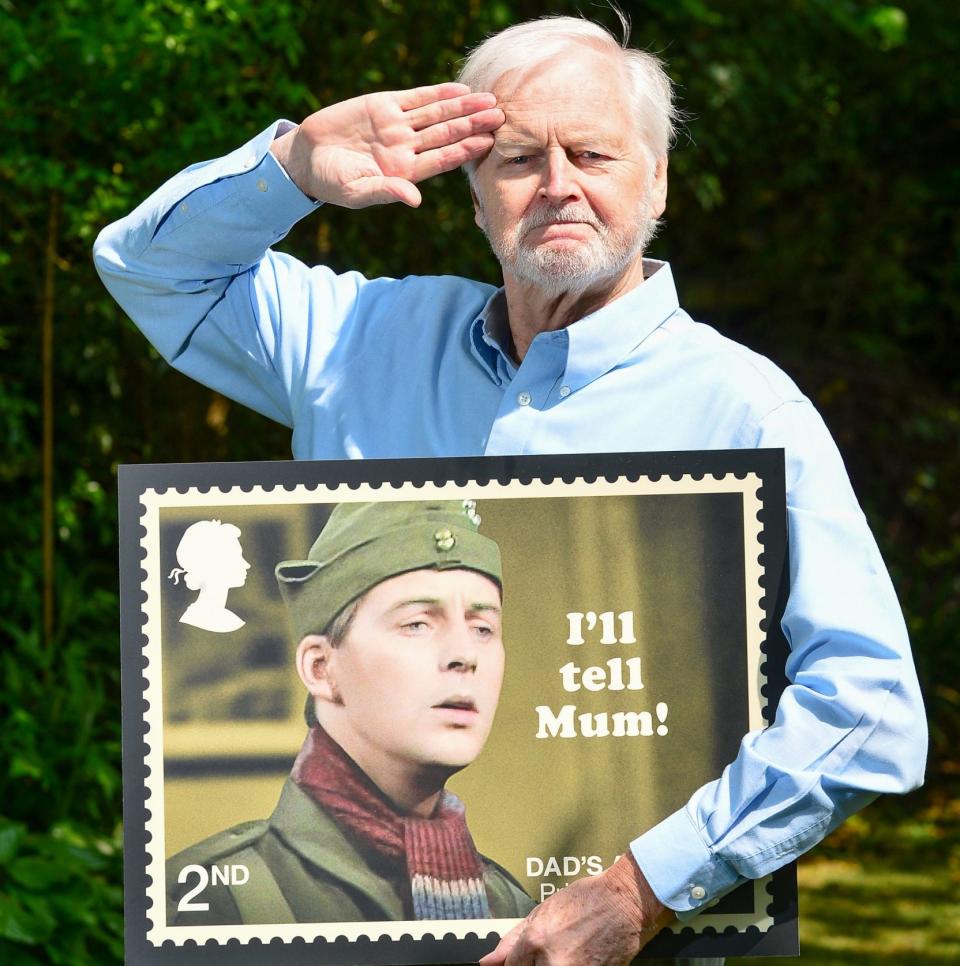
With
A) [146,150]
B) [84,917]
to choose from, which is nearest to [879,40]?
[146,150]

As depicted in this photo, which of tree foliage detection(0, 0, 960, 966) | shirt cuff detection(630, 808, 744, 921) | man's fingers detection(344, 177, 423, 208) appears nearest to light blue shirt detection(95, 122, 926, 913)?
shirt cuff detection(630, 808, 744, 921)

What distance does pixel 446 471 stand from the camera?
5.88ft

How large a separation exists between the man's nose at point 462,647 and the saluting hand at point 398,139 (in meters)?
0.54

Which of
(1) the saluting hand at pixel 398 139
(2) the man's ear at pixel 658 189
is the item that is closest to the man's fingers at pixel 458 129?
(1) the saluting hand at pixel 398 139

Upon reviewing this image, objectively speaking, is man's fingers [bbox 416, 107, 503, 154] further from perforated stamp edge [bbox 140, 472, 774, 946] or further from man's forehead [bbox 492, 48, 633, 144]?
perforated stamp edge [bbox 140, 472, 774, 946]

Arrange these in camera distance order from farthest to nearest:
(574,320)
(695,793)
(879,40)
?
(879,40) → (574,320) → (695,793)

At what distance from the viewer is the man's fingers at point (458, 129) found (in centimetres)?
190

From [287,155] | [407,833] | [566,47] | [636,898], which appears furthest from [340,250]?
[636,898]

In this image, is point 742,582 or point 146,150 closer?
point 742,582

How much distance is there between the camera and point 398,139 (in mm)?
1914

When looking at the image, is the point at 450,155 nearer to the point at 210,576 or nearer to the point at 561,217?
the point at 561,217

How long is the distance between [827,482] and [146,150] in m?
2.91

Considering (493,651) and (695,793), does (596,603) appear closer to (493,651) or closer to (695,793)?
(493,651)

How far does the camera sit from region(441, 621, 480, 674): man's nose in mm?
1793
